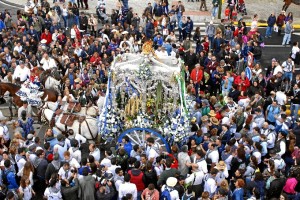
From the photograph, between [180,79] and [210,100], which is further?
[210,100]

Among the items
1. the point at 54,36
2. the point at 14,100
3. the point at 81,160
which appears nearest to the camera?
the point at 81,160

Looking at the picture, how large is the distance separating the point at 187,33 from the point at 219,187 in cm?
1234

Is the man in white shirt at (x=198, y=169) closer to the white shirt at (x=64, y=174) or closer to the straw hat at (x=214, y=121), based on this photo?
the straw hat at (x=214, y=121)

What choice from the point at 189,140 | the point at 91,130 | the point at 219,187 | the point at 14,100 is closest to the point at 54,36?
the point at 14,100

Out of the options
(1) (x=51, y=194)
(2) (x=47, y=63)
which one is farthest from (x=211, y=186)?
(2) (x=47, y=63)

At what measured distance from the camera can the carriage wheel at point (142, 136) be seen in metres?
13.7

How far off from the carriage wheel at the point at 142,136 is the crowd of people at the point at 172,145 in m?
0.45

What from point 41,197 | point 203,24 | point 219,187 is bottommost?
point 41,197

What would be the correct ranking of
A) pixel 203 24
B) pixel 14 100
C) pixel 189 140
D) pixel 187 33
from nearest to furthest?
pixel 189 140 < pixel 14 100 < pixel 187 33 < pixel 203 24

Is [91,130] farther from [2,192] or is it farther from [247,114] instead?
[247,114]

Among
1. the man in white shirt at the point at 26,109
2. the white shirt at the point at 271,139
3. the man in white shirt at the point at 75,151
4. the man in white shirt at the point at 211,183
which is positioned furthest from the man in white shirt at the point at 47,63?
the man in white shirt at the point at 211,183

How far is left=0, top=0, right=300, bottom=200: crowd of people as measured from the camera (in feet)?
38.1

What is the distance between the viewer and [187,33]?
22.9 metres

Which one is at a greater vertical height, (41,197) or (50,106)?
(50,106)
